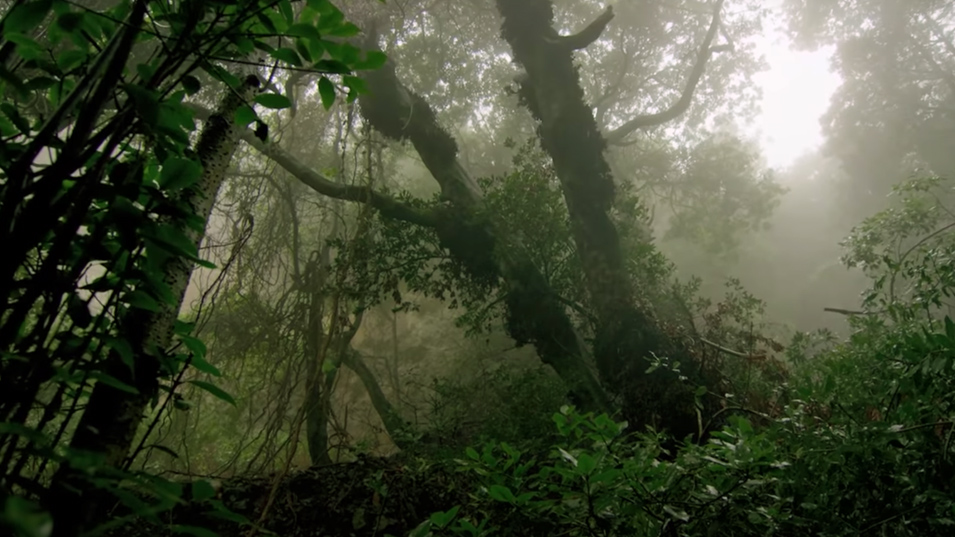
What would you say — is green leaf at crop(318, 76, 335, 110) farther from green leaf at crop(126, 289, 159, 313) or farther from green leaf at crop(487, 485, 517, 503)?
green leaf at crop(487, 485, 517, 503)

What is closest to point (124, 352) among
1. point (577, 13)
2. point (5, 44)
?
point (5, 44)

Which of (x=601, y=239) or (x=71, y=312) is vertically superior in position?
(x=601, y=239)

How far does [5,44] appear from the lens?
37.8 inches

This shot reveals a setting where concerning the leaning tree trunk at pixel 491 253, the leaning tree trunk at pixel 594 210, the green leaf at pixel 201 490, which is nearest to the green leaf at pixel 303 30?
the green leaf at pixel 201 490

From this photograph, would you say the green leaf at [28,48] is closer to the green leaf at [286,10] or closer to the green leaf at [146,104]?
the green leaf at [146,104]

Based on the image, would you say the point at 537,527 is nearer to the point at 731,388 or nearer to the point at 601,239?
the point at 731,388

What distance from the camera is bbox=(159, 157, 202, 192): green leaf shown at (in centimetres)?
82

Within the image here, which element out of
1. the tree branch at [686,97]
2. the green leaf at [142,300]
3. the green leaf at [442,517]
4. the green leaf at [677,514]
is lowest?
the green leaf at [442,517]

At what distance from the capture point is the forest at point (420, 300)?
0.79 metres

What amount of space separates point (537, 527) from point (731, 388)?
11.4ft

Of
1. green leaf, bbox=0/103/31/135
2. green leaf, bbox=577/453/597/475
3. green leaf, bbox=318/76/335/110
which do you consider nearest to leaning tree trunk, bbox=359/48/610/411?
green leaf, bbox=577/453/597/475

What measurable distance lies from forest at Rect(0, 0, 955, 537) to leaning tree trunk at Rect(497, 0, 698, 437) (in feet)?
0.11

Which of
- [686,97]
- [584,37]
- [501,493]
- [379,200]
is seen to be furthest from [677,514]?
[686,97]

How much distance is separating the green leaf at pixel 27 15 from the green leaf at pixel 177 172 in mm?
258
